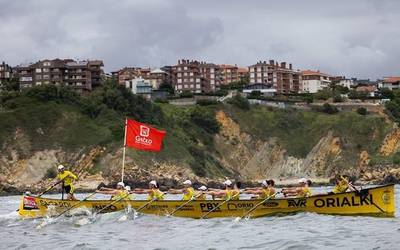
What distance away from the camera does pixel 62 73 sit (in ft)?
530

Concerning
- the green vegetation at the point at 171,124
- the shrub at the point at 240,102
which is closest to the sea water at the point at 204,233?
the green vegetation at the point at 171,124

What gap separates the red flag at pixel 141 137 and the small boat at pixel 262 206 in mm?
4708

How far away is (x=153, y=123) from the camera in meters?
120

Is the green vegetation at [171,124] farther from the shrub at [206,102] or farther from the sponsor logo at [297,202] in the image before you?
the sponsor logo at [297,202]

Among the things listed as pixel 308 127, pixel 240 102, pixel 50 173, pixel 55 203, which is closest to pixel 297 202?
pixel 55 203

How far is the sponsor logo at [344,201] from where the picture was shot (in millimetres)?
35219

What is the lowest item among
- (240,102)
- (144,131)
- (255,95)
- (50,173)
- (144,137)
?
(50,173)

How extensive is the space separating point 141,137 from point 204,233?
13319 mm

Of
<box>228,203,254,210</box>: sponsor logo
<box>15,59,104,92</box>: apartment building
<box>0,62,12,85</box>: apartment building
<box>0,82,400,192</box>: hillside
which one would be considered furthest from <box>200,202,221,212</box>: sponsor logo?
<box>0,62,12,85</box>: apartment building

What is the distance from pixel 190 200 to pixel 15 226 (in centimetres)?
1002

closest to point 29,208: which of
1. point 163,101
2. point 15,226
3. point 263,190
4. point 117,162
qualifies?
point 15,226

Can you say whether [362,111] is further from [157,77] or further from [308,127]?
[157,77]

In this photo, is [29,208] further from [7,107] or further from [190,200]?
[7,107]

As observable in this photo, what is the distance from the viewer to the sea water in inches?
1130
